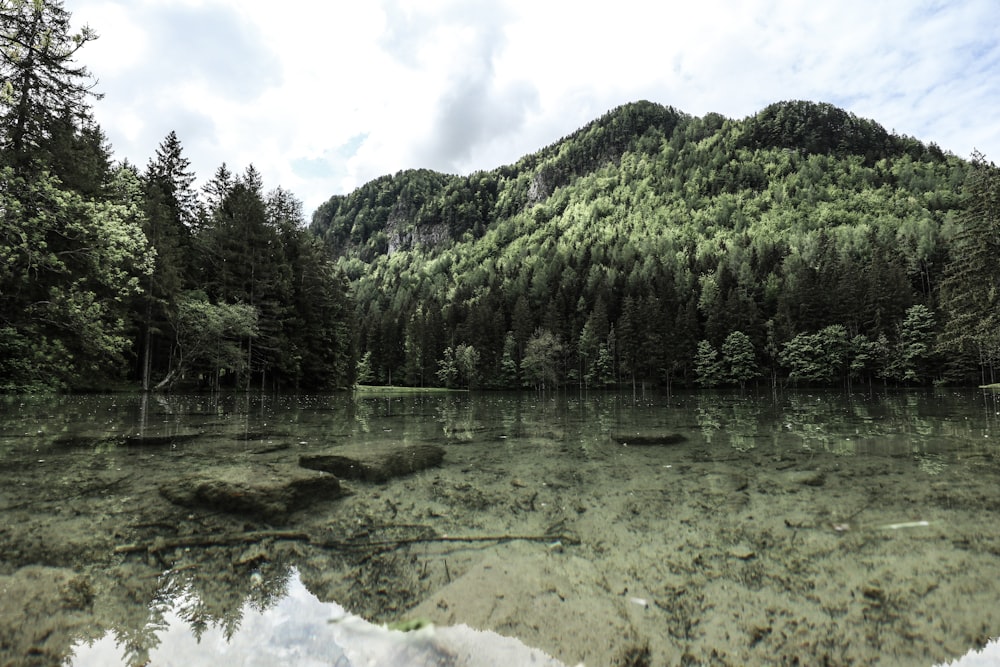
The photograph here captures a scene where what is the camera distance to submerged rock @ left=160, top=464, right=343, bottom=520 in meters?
5.44

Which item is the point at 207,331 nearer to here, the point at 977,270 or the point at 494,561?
the point at 494,561

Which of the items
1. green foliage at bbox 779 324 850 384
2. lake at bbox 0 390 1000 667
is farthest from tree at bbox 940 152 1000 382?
green foliage at bbox 779 324 850 384

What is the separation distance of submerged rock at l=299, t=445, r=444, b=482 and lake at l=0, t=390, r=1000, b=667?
61 mm

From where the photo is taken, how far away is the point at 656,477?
24.9ft

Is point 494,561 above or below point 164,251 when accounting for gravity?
below

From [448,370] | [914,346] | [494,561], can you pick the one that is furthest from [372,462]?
[914,346]

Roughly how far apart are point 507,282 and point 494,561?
431 ft

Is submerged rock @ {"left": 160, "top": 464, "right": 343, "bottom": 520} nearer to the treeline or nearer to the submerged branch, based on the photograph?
the submerged branch

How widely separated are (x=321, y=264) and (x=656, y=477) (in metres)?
48.9

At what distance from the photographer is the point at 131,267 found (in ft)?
82.0

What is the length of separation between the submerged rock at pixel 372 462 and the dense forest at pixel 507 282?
11303 mm

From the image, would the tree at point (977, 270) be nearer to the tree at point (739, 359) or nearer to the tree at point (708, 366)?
the tree at point (739, 359)

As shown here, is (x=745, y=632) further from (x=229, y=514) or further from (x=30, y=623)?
(x=229, y=514)

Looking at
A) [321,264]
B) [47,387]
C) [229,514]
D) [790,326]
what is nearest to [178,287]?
[47,387]
